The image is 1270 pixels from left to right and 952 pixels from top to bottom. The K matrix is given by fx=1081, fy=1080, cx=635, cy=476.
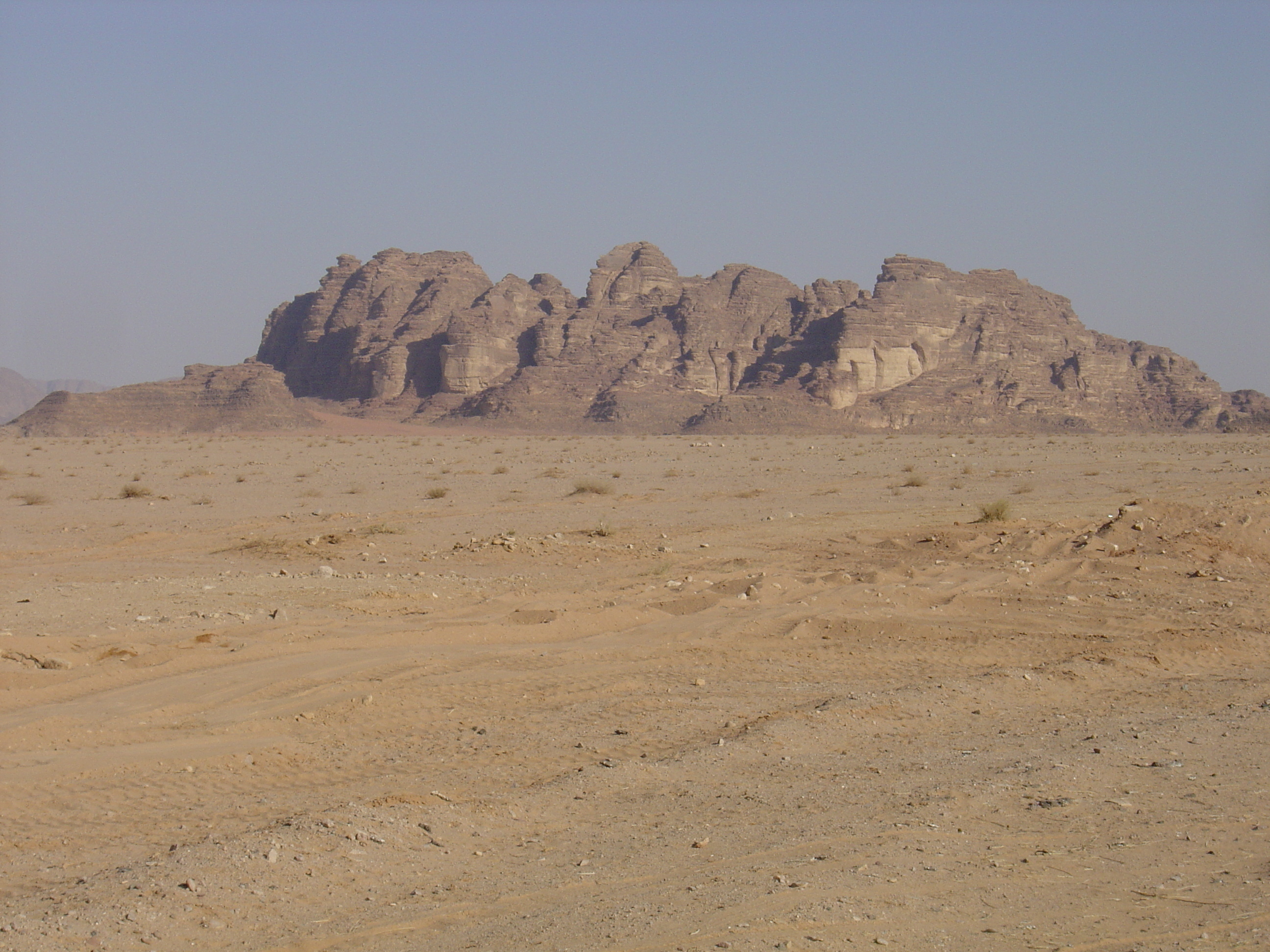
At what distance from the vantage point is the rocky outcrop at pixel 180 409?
91.6m

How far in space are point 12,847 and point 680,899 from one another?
11.2 feet

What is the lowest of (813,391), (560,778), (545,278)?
(560,778)

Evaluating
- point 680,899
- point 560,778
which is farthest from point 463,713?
point 680,899

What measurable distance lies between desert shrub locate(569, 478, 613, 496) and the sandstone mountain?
7352 centimetres

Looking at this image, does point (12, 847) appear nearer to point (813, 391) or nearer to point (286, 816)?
point (286, 816)

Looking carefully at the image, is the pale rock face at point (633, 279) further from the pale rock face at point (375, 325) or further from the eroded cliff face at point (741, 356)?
the pale rock face at point (375, 325)

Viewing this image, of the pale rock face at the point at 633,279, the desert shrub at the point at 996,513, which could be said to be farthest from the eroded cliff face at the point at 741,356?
the desert shrub at the point at 996,513

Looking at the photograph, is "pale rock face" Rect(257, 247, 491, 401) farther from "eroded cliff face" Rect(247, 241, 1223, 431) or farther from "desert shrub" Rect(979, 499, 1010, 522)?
"desert shrub" Rect(979, 499, 1010, 522)

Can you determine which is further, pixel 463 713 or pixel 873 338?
pixel 873 338

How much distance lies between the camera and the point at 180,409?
98.1m

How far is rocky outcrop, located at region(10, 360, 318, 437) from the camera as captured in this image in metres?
91.6

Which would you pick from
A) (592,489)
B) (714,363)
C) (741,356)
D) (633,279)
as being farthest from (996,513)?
(633,279)

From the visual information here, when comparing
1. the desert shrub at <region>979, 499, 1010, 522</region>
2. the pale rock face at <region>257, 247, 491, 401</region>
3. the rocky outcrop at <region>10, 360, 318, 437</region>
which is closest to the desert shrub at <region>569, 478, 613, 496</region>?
the desert shrub at <region>979, 499, 1010, 522</region>

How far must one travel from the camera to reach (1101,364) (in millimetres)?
118438
